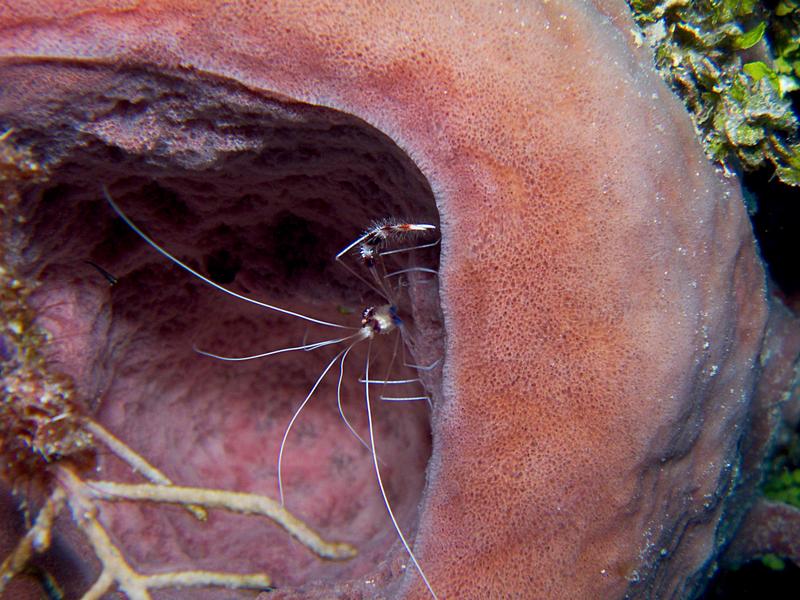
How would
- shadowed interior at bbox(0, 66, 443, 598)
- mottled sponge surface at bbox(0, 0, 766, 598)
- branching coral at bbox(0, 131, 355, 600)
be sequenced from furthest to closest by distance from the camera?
1. branching coral at bbox(0, 131, 355, 600)
2. shadowed interior at bbox(0, 66, 443, 598)
3. mottled sponge surface at bbox(0, 0, 766, 598)

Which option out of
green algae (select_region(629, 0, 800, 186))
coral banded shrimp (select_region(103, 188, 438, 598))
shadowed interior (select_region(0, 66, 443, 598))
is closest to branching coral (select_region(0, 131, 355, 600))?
shadowed interior (select_region(0, 66, 443, 598))

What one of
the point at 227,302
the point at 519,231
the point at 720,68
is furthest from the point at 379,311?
the point at 720,68

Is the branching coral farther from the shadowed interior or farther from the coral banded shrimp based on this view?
the coral banded shrimp

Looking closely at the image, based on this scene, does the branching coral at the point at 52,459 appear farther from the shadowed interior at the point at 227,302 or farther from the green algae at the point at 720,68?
the green algae at the point at 720,68

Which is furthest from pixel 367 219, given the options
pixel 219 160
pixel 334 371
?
pixel 334 371

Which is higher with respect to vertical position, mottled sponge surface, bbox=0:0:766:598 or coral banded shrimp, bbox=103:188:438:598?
mottled sponge surface, bbox=0:0:766:598

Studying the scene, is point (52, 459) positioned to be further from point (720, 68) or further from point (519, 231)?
point (720, 68)
